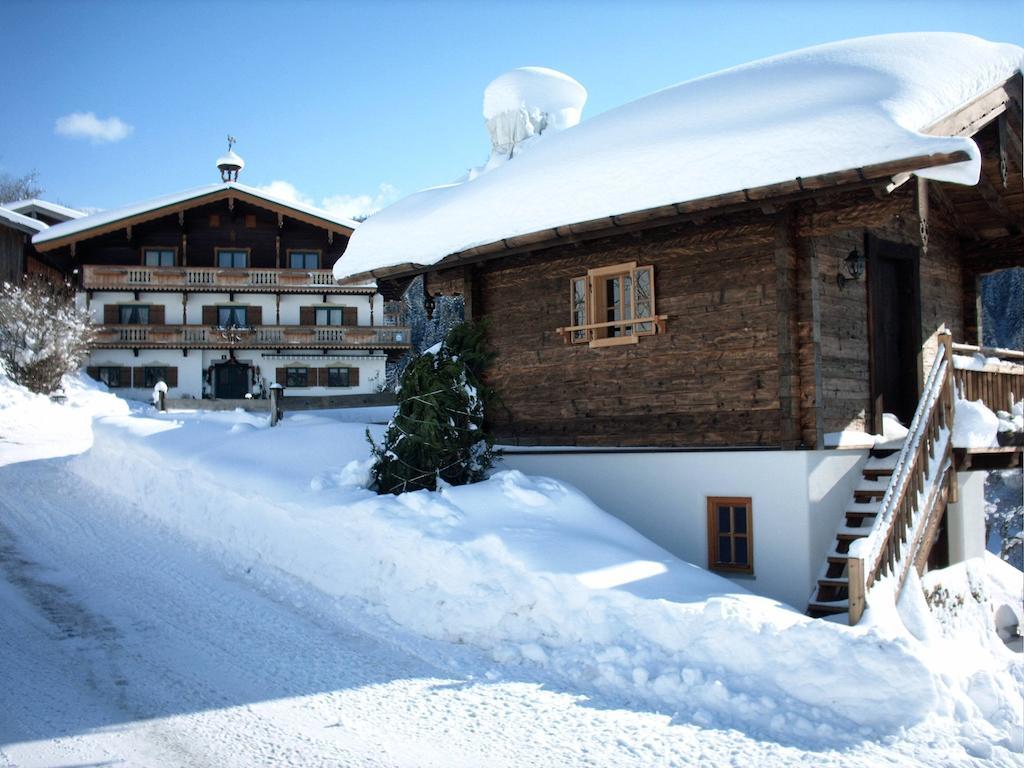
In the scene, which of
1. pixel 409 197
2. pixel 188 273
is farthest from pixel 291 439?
pixel 188 273

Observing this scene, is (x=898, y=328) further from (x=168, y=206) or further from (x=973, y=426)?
(x=168, y=206)

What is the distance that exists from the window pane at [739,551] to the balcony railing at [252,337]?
2679cm

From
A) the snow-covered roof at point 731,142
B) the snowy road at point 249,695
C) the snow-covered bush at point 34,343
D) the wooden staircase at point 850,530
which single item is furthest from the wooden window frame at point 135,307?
the wooden staircase at point 850,530

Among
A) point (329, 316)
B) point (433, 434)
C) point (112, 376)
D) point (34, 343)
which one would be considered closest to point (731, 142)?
point (433, 434)

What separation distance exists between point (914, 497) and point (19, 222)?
36.1 metres

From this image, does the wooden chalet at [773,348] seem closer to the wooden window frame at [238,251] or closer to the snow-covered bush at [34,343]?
the snow-covered bush at [34,343]

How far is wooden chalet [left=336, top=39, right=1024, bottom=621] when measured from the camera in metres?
9.16

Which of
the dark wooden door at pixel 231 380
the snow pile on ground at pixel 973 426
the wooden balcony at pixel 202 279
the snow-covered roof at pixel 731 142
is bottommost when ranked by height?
the snow pile on ground at pixel 973 426

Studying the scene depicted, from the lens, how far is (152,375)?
35156 mm

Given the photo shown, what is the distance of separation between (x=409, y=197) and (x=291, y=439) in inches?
170

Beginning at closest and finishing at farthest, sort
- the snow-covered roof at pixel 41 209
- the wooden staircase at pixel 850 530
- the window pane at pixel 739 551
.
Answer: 1. the wooden staircase at pixel 850 530
2. the window pane at pixel 739 551
3. the snow-covered roof at pixel 41 209

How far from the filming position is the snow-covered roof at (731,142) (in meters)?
8.52

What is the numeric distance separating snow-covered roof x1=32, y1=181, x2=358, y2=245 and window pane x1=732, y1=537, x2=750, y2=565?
27778 mm

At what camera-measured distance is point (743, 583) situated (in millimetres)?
9586
